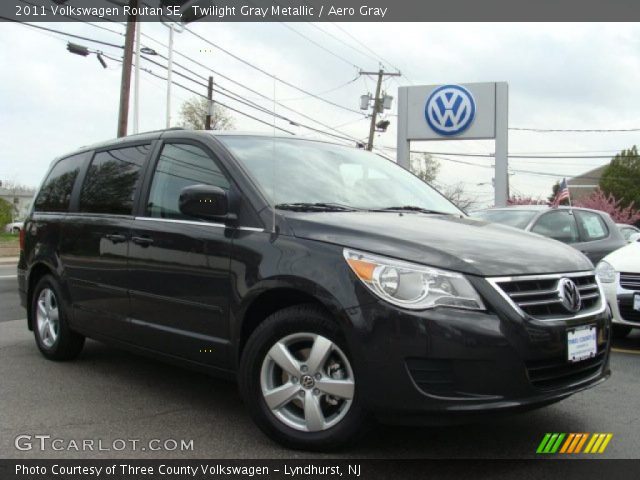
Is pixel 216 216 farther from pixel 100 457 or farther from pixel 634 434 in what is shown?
pixel 634 434

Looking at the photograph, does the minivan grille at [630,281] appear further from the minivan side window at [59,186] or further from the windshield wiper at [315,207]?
the minivan side window at [59,186]

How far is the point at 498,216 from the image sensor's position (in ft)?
28.8

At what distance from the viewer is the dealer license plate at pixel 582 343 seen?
3049 mm

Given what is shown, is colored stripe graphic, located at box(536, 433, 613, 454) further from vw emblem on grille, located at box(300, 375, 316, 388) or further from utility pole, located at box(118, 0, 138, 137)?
utility pole, located at box(118, 0, 138, 137)

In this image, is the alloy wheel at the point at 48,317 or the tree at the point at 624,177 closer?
the alloy wheel at the point at 48,317

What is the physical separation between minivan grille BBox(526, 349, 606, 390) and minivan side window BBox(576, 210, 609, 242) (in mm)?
5790

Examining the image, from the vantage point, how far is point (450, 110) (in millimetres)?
17609

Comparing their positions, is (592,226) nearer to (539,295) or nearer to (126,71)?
(539,295)

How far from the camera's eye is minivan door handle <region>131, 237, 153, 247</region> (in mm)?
4040

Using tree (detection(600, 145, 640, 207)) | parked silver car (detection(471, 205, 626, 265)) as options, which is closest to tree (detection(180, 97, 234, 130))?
parked silver car (detection(471, 205, 626, 265))

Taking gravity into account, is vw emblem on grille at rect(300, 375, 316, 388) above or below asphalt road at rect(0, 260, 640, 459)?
above

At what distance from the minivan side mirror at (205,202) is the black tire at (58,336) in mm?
2064

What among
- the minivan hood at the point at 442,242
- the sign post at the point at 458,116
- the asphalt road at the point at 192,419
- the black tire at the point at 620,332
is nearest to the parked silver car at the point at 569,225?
the black tire at the point at 620,332

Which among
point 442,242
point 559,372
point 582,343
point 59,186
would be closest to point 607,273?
point 582,343
